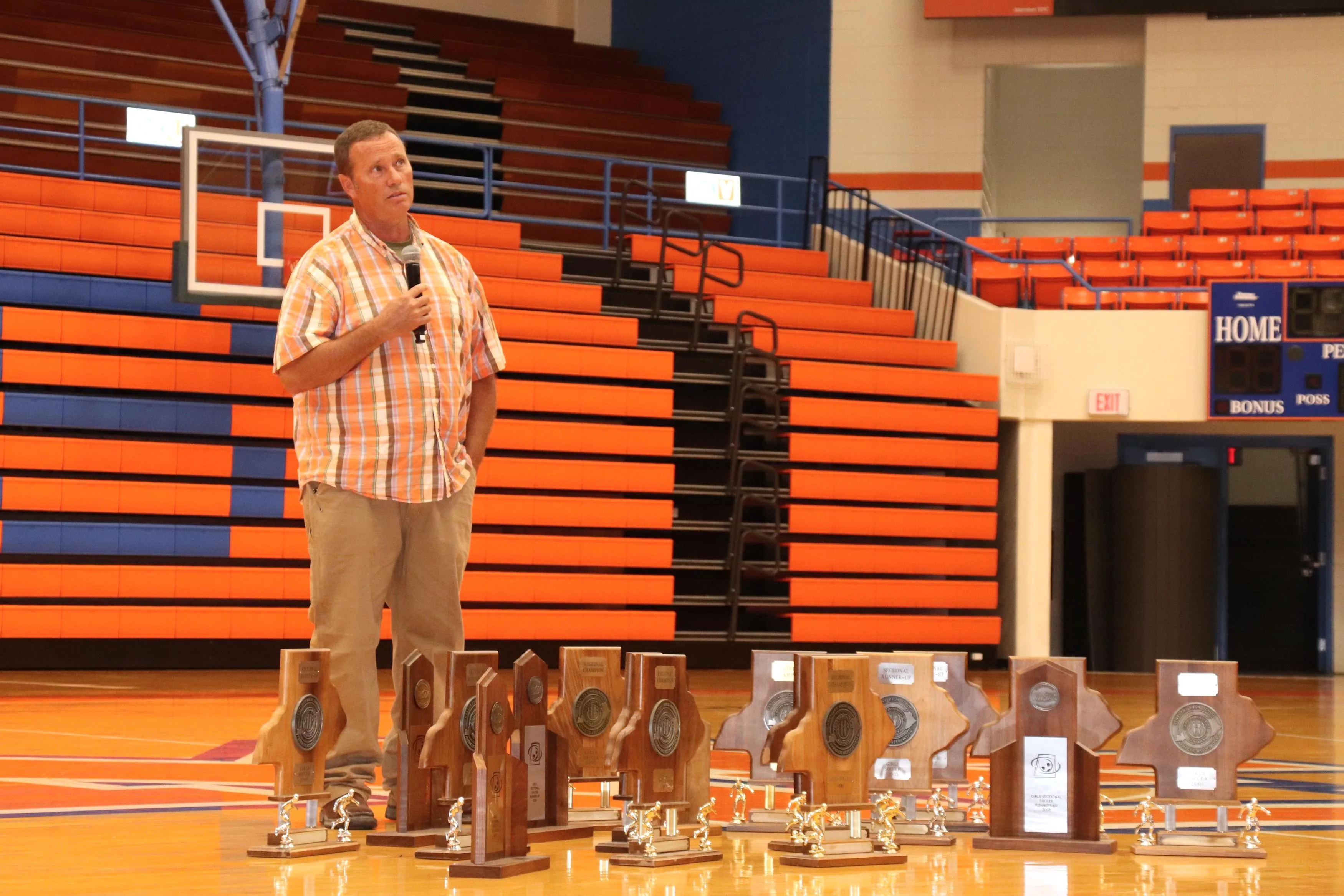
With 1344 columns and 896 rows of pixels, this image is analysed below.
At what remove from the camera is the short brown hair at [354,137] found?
10.5 feet

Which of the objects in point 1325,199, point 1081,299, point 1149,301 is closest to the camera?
point 1149,301

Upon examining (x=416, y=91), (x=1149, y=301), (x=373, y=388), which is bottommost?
(x=373, y=388)

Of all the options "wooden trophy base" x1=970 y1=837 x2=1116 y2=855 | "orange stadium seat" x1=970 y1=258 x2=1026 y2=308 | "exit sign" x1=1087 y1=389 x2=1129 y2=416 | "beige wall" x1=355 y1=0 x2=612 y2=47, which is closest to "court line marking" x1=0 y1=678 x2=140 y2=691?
"wooden trophy base" x1=970 y1=837 x2=1116 y2=855

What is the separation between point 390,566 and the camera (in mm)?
3230

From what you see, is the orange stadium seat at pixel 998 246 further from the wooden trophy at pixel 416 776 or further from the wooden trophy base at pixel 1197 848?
the wooden trophy at pixel 416 776

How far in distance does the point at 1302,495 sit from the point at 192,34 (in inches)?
371

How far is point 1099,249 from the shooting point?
12.2m

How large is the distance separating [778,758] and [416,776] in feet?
2.34

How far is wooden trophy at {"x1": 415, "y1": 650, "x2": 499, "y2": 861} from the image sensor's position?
2990 millimetres

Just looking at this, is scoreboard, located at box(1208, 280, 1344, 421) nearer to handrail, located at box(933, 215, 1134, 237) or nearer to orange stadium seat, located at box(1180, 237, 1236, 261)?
orange stadium seat, located at box(1180, 237, 1236, 261)

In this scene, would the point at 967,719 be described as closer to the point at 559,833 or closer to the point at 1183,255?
the point at 559,833

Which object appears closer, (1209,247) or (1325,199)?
(1209,247)

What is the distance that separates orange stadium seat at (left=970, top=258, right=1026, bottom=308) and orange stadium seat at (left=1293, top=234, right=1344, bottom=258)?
2.18 meters

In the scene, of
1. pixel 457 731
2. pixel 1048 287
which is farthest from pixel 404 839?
pixel 1048 287
